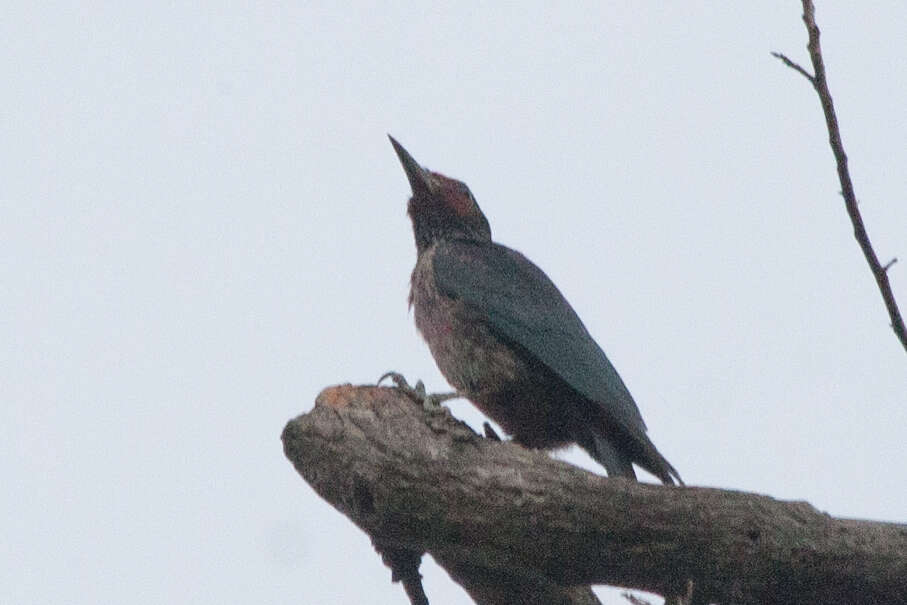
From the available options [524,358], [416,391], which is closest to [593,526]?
[416,391]

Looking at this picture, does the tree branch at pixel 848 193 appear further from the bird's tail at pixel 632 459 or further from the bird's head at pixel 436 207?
the bird's head at pixel 436 207

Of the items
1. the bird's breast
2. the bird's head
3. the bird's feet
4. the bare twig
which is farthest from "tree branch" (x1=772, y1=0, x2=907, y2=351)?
the bird's head

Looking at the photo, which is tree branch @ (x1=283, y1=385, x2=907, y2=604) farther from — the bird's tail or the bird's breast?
the bird's breast

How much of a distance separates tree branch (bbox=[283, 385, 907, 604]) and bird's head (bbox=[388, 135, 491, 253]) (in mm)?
2827

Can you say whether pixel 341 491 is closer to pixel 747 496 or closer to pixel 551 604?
pixel 551 604

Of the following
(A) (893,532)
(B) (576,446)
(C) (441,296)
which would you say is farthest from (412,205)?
(A) (893,532)

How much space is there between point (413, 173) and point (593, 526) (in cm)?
339

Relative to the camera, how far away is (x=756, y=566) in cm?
363

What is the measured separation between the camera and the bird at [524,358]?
495 centimetres

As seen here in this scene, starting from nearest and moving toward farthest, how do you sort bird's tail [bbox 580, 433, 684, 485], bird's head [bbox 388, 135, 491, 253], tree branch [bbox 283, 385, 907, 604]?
1. tree branch [bbox 283, 385, 907, 604]
2. bird's tail [bbox 580, 433, 684, 485]
3. bird's head [bbox 388, 135, 491, 253]

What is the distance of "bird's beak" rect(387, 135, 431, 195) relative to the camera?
263 inches

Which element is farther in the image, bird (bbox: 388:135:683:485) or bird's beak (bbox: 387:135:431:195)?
bird's beak (bbox: 387:135:431:195)

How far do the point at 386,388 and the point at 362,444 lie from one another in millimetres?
373

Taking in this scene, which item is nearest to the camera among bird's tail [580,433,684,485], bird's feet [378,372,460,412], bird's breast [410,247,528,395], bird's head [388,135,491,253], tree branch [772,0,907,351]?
tree branch [772,0,907,351]
